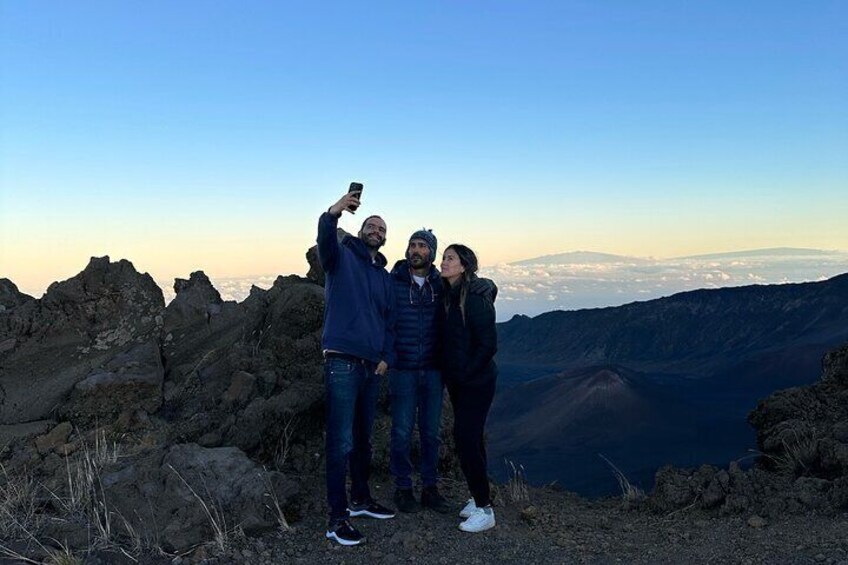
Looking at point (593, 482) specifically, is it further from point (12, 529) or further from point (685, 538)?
point (12, 529)

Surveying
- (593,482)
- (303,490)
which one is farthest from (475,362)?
(593,482)

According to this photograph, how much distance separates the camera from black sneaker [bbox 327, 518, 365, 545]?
194 inches

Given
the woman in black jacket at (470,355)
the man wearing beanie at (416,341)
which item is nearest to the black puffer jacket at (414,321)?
the man wearing beanie at (416,341)

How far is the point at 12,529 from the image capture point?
527cm

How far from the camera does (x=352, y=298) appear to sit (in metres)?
4.90

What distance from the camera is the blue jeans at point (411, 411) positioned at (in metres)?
5.27

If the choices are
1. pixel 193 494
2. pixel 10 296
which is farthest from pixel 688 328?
pixel 193 494

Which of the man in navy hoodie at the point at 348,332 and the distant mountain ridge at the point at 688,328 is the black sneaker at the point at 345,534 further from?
the distant mountain ridge at the point at 688,328

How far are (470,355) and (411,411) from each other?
66 cm

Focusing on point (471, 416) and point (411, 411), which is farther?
point (411, 411)

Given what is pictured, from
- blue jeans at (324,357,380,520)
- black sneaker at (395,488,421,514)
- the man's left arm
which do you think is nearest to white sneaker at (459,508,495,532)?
black sneaker at (395,488,421,514)

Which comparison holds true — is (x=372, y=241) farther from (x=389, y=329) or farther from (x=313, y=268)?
(x=313, y=268)

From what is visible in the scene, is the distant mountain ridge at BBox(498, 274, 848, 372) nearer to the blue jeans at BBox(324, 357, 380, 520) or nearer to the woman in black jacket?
the woman in black jacket

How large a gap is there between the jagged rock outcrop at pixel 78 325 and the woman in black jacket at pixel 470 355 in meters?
4.67
